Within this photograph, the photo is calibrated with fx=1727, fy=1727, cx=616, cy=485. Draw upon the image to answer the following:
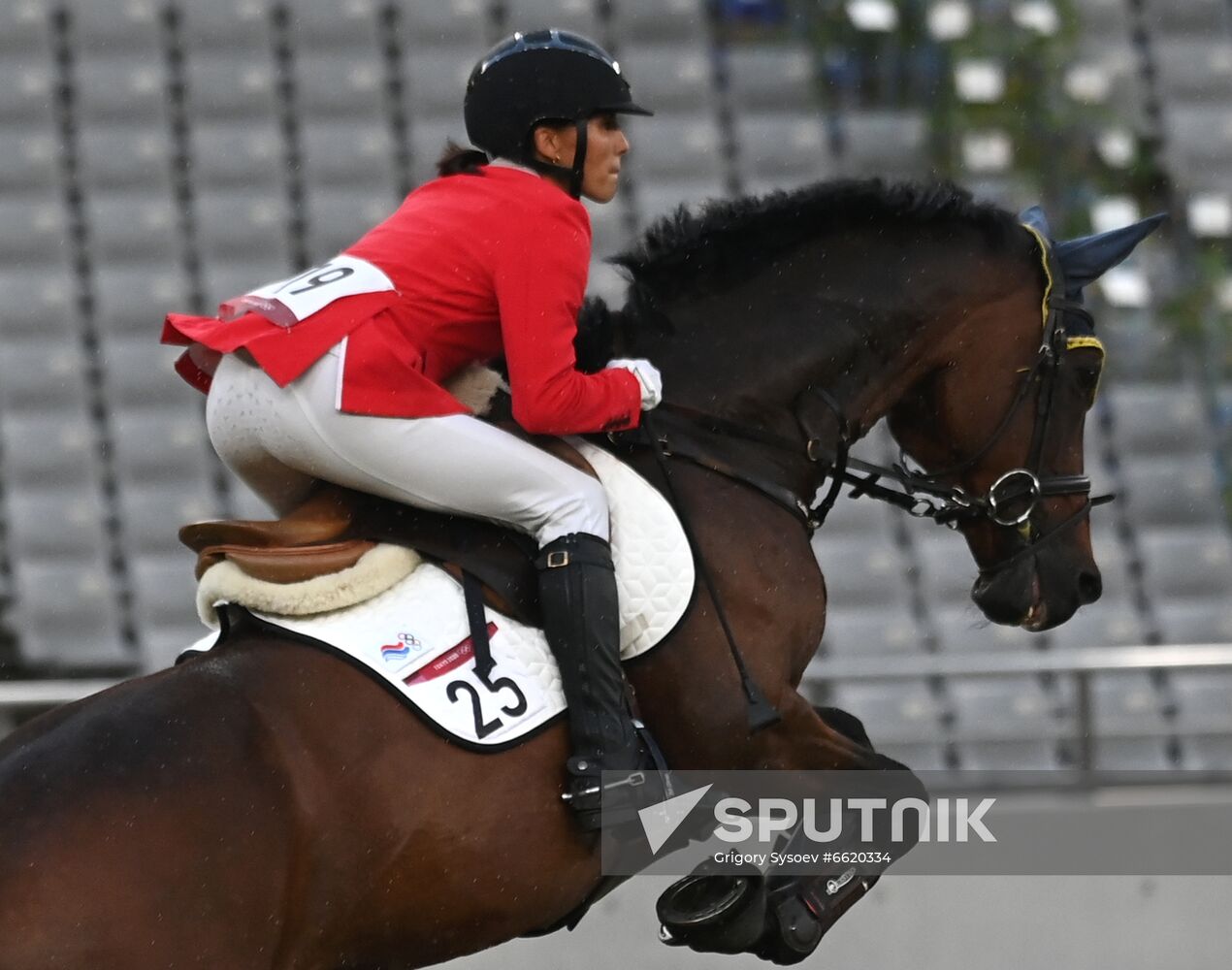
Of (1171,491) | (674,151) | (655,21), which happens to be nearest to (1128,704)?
(1171,491)

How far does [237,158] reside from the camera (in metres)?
9.05

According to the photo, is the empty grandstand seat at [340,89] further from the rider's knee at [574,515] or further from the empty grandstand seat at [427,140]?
the rider's knee at [574,515]

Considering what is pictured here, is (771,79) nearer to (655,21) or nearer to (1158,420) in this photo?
(655,21)

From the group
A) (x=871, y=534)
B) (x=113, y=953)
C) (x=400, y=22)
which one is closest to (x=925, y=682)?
(x=871, y=534)

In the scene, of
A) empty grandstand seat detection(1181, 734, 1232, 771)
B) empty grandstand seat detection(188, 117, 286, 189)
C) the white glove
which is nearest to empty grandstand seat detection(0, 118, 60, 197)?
empty grandstand seat detection(188, 117, 286, 189)

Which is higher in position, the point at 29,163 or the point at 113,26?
the point at 113,26

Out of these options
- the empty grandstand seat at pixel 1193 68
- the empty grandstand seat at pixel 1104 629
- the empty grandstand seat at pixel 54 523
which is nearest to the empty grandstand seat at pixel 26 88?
the empty grandstand seat at pixel 54 523

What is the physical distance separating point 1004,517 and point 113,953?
77.5 inches

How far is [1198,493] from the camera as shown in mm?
8297

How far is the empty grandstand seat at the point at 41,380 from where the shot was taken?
8367 mm

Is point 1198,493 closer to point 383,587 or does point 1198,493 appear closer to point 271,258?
point 271,258

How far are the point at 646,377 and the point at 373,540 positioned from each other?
61 centimetres

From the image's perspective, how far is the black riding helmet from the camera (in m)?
3.24

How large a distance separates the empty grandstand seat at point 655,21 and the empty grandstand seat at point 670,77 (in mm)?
74
